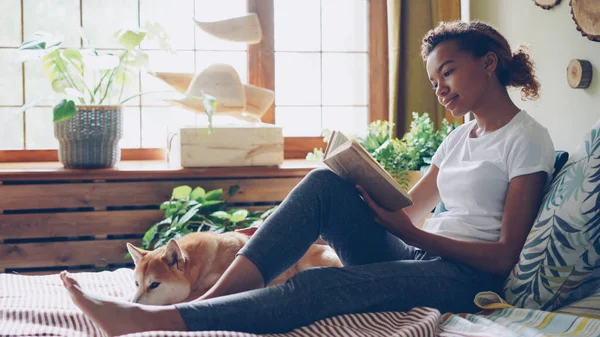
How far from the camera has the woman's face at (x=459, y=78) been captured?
1697 mm

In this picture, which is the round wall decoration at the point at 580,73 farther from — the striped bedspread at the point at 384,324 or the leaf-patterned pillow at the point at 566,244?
the striped bedspread at the point at 384,324

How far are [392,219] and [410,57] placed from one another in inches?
65.0

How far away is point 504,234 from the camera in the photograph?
5.17 ft

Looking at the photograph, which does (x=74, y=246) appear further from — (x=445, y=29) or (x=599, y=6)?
(x=599, y=6)

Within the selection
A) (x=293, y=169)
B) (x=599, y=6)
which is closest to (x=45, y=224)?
(x=293, y=169)

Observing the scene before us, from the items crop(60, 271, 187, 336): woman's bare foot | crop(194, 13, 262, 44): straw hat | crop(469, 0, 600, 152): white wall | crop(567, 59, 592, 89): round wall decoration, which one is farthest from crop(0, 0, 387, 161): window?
crop(60, 271, 187, 336): woman's bare foot

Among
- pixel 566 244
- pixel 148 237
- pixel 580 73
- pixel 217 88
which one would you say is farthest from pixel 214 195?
pixel 566 244

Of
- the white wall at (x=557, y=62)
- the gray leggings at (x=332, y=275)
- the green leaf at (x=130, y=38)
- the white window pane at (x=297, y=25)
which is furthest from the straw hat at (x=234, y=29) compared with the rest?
the gray leggings at (x=332, y=275)

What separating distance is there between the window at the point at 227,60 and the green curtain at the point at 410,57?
0.61 ft

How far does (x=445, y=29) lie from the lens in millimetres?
1745

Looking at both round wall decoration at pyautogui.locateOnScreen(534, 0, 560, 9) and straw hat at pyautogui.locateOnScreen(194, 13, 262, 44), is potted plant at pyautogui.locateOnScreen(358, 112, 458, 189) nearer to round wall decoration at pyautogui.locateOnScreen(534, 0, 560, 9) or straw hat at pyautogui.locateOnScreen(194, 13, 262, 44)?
round wall decoration at pyautogui.locateOnScreen(534, 0, 560, 9)

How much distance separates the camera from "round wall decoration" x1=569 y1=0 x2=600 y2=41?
2145 millimetres

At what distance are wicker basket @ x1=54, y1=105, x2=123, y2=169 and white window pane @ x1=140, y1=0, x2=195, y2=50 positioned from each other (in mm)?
527

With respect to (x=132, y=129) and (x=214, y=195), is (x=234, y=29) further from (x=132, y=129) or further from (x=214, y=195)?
(x=214, y=195)
